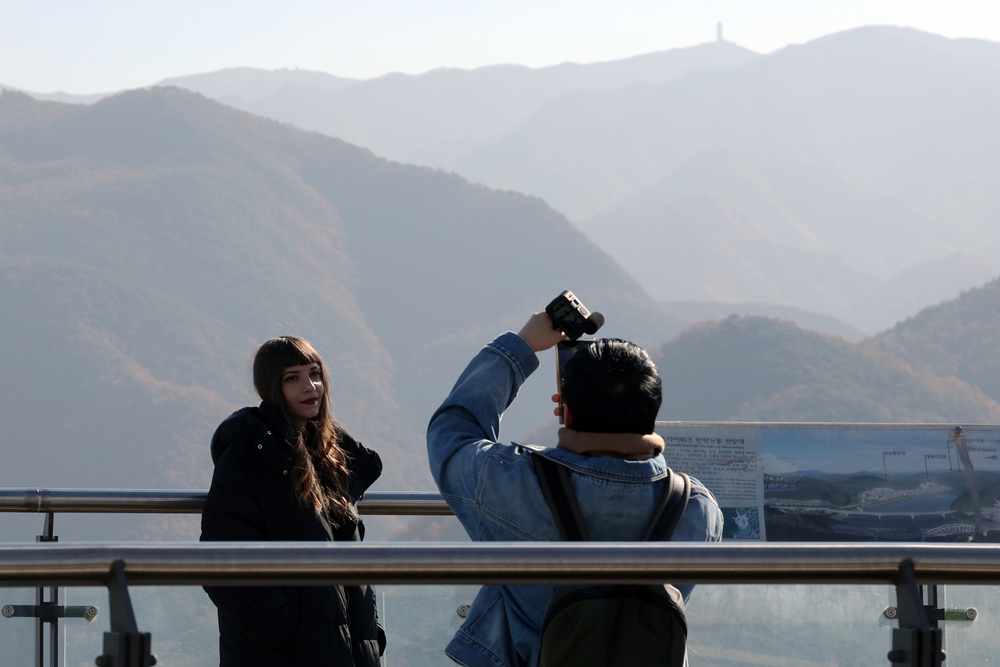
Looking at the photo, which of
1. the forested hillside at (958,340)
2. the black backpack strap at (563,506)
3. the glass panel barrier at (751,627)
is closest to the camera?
the black backpack strap at (563,506)

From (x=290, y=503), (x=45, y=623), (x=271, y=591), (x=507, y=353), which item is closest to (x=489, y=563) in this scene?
(x=507, y=353)

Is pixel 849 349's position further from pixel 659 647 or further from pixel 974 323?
pixel 659 647

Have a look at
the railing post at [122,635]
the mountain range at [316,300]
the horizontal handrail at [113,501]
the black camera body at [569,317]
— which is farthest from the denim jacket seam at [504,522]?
the mountain range at [316,300]

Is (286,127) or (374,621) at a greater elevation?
(286,127)

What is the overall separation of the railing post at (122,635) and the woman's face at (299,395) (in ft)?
3.90

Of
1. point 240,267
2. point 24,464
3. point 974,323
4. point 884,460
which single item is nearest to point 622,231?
point 240,267

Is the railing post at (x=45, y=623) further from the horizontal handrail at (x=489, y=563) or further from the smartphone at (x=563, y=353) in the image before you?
the smartphone at (x=563, y=353)

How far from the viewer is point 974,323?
87.6 meters

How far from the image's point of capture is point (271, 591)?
7.15ft

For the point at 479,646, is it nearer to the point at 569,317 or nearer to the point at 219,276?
the point at 569,317

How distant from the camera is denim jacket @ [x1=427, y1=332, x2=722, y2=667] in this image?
1690 mm

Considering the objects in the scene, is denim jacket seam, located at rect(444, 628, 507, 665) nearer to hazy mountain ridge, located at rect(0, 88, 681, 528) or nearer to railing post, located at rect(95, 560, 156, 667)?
railing post, located at rect(95, 560, 156, 667)

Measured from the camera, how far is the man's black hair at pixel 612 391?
5.63ft

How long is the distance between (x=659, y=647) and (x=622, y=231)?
18775cm
